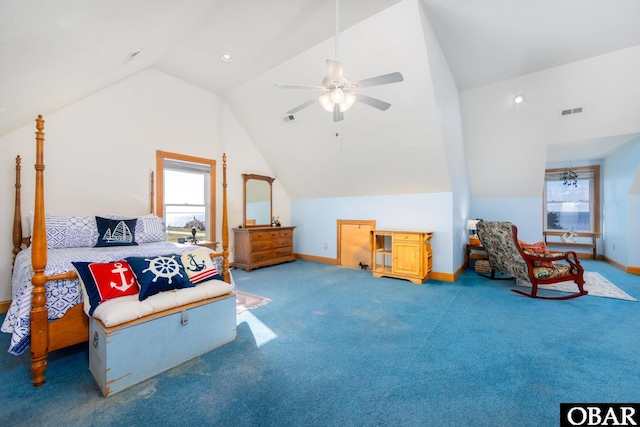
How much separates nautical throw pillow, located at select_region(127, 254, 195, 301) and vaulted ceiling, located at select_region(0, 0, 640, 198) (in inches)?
59.0

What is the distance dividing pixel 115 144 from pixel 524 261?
614 cm

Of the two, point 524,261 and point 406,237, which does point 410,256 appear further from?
point 524,261

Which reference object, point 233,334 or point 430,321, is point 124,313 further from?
point 430,321

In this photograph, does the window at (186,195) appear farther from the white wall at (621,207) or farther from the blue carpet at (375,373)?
the white wall at (621,207)

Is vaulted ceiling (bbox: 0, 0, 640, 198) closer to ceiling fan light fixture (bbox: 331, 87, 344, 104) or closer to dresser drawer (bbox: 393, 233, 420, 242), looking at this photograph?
dresser drawer (bbox: 393, 233, 420, 242)

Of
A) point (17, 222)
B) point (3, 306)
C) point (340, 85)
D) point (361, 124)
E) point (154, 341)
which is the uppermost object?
point (361, 124)

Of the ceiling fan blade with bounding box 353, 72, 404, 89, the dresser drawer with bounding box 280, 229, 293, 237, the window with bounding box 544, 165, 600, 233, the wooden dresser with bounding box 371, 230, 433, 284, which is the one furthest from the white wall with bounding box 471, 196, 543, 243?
the ceiling fan blade with bounding box 353, 72, 404, 89

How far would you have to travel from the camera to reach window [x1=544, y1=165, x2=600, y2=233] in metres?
6.43

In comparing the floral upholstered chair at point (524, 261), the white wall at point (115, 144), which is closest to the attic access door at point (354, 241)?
the floral upholstered chair at point (524, 261)

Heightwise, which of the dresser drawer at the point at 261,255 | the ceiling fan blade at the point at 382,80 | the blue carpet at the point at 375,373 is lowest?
the blue carpet at the point at 375,373

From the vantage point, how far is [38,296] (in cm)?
187

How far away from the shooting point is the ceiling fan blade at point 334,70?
2.29 meters

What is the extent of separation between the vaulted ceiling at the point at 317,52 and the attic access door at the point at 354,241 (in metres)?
0.89

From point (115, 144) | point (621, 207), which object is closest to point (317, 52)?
→ point (115, 144)
